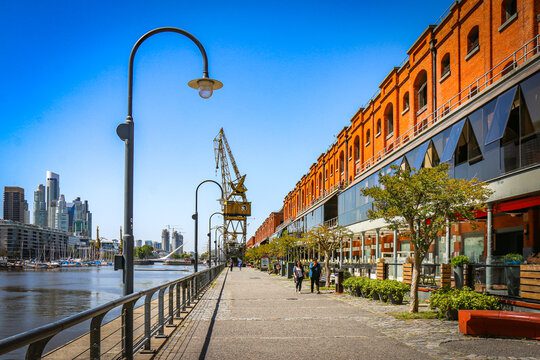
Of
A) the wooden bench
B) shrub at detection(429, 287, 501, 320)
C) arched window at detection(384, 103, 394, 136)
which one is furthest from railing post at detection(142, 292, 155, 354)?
arched window at detection(384, 103, 394, 136)

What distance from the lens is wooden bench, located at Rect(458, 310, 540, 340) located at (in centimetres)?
1102

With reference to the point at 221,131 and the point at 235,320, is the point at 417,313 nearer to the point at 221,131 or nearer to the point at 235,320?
the point at 235,320

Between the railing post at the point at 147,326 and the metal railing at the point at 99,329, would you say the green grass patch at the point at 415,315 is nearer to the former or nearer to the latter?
the metal railing at the point at 99,329

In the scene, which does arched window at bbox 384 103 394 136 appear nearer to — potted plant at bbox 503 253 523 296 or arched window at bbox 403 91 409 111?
arched window at bbox 403 91 409 111

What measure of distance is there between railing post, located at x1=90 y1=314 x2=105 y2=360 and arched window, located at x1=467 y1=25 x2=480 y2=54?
20618 mm

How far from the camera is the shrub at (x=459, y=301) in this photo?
13344 millimetres

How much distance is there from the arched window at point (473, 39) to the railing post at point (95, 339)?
20.6m

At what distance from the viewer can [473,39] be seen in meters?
23.6

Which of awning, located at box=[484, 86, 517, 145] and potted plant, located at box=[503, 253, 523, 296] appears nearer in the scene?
potted plant, located at box=[503, 253, 523, 296]

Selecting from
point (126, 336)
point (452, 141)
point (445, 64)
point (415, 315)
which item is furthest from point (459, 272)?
point (445, 64)

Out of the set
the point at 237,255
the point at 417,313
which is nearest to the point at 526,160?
the point at 417,313

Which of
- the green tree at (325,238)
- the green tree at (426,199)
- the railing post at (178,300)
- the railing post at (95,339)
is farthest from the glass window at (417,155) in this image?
the railing post at (95,339)

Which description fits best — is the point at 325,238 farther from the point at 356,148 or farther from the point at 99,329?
the point at 99,329

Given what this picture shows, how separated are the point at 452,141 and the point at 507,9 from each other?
537 cm
